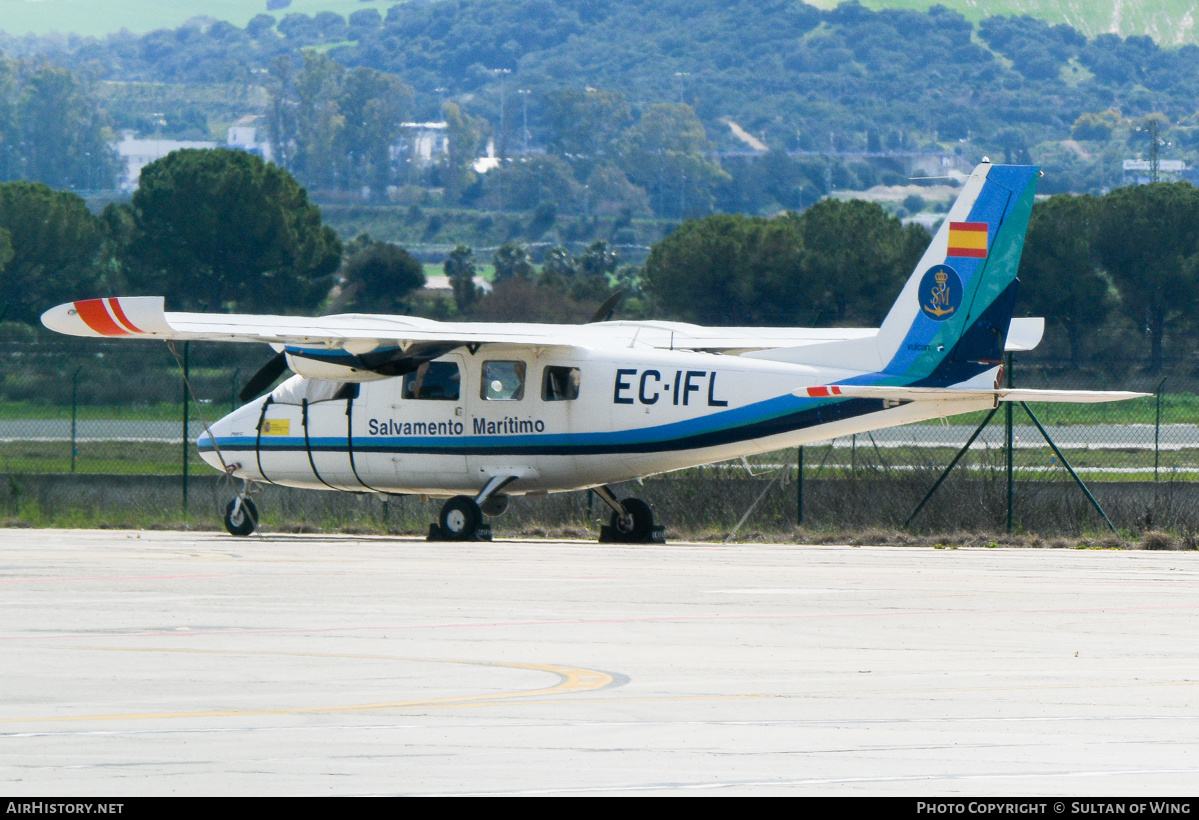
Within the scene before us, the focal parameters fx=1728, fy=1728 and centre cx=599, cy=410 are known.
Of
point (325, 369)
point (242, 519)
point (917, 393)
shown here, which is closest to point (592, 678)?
point (917, 393)

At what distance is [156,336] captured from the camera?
19156 mm

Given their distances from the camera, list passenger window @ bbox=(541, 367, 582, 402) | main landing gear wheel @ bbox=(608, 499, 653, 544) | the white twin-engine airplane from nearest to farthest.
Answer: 1. the white twin-engine airplane
2. passenger window @ bbox=(541, 367, 582, 402)
3. main landing gear wheel @ bbox=(608, 499, 653, 544)

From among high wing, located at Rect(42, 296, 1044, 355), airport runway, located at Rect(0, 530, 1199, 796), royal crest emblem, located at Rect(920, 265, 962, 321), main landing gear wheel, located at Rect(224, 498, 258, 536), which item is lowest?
main landing gear wheel, located at Rect(224, 498, 258, 536)

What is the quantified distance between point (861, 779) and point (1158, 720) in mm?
2171

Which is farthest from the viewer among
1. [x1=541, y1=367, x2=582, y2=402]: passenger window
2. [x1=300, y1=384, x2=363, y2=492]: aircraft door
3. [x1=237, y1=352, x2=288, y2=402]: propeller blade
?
[x1=237, y1=352, x2=288, y2=402]: propeller blade

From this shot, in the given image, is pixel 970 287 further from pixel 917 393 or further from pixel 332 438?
pixel 332 438

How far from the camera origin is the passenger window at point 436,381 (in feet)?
70.5

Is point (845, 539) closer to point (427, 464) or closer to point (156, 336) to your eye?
point (427, 464)

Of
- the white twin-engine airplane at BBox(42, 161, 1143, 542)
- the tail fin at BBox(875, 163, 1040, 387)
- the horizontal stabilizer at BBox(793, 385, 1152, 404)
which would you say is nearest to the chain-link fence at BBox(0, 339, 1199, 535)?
the white twin-engine airplane at BBox(42, 161, 1143, 542)

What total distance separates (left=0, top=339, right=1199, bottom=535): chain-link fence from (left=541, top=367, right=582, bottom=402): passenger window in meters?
2.58

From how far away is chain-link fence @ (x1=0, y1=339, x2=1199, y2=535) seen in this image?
2220 centimetres

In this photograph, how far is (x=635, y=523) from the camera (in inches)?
852

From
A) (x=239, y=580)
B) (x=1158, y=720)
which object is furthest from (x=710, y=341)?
(x=1158, y=720)

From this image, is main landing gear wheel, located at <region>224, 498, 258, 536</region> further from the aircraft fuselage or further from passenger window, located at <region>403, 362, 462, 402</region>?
passenger window, located at <region>403, 362, 462, 402</region>
